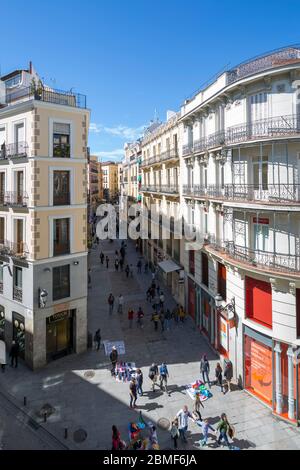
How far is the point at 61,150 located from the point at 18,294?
931 centimetres

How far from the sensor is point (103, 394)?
1747cm

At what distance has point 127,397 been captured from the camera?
1716cm

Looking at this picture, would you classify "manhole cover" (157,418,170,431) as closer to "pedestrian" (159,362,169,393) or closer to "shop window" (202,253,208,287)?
"pedestrian" (159,362,169,393)

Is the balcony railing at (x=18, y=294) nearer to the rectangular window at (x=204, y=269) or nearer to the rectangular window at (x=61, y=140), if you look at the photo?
the rectangular window at (x=61, y=140)

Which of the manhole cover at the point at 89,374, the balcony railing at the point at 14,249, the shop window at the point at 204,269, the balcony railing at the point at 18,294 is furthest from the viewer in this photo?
the shop window at the point at 204,269

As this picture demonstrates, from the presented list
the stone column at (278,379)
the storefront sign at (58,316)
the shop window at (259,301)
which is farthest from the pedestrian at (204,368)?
the storefront sign at (58,316)

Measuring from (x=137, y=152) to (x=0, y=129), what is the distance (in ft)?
113

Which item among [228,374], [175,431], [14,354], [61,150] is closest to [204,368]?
[228,374]

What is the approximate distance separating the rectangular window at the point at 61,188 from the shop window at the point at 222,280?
10434 millimetres

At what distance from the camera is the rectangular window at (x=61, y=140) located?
20.1m

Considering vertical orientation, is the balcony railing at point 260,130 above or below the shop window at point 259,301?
above

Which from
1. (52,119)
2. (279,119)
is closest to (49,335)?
(52,119)

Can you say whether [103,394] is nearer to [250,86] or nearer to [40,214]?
[40,214]

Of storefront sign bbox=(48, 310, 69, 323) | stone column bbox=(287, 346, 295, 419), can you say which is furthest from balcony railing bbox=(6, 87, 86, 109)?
stone column bbox=(287, 346, 295, 419)
